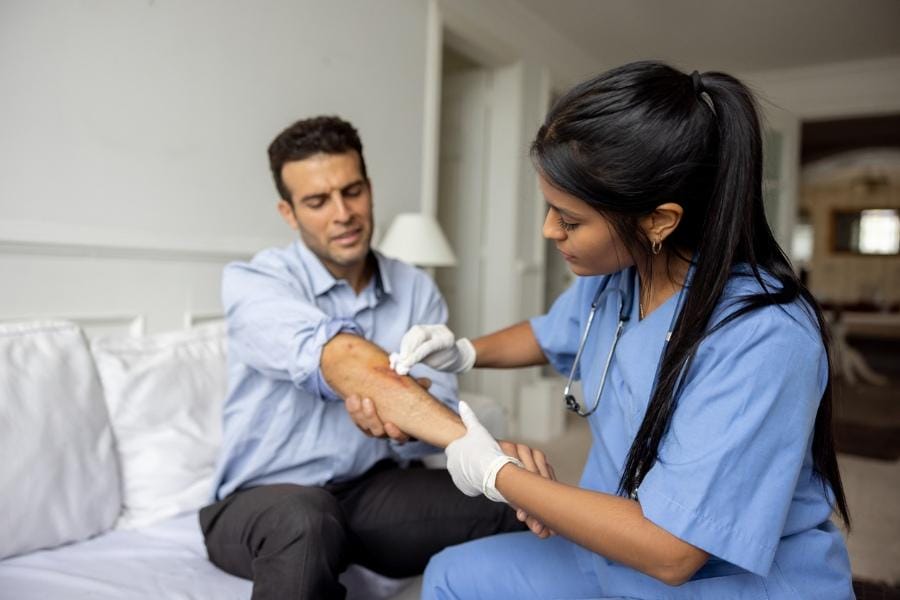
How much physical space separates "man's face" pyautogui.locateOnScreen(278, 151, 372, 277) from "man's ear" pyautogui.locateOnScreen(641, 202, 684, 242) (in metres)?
0.79

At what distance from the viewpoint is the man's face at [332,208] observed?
5.16 feet

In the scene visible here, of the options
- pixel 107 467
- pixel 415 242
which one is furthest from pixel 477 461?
pixel 415 242

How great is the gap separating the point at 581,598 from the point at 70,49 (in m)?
1.70

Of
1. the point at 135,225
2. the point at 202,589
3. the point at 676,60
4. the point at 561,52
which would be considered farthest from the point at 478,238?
the point at 202,589

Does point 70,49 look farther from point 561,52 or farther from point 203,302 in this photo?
point 561,52

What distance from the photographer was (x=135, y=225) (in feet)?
6.41

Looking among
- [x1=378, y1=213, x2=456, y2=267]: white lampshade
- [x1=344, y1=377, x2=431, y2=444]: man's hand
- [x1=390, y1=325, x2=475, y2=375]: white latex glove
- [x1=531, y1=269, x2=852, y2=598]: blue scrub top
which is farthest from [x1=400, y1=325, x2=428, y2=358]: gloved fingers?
[x1=378, y1=213, x2=456, y2=267]: white lampshade

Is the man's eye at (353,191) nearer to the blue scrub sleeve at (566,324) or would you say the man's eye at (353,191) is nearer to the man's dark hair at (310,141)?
the man's dark hair at (310,141)

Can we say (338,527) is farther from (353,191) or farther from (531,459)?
(353,191)

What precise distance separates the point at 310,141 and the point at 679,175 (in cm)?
95

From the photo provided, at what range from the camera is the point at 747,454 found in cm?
81

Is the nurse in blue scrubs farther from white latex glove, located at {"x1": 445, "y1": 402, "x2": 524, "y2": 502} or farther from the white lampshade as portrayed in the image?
the white lampshade

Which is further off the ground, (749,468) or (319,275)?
(319,275)

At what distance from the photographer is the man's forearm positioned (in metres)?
1.16
